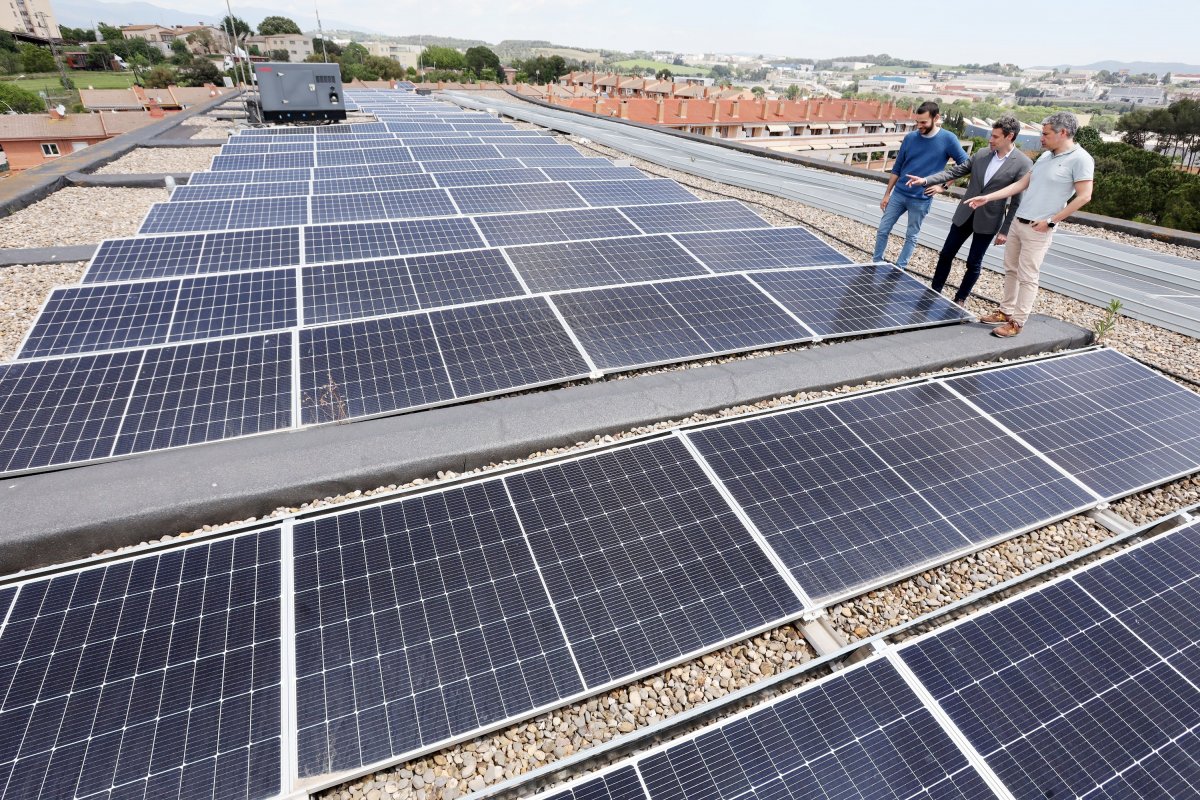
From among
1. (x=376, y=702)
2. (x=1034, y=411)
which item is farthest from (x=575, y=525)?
(x=1034, y=411)

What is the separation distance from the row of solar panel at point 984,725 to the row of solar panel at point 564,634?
0.05 ft

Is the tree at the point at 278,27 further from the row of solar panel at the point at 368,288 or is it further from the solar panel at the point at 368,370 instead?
the solar panel at the point at 368,370

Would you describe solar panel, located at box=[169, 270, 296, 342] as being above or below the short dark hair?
below

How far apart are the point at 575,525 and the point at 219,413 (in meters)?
4.06

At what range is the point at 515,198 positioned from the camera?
14.0 m

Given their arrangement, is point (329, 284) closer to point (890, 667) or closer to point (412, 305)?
point (412, 305)

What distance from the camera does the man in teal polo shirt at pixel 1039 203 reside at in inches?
278

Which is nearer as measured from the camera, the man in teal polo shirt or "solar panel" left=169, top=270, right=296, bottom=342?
the man in teal polo shirt

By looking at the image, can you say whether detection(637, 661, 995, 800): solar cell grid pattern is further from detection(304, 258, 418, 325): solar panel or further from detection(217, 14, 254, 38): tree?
detection(217, 14, 254, 38): tree

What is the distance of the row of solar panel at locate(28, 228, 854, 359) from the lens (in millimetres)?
7250

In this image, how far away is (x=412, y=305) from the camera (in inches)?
310

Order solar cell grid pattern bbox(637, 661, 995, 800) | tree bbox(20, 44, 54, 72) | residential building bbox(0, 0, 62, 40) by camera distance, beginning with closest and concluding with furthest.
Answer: solar cell grid pattern bbox(637, 661, 995, 800) → tree bbox(20, 44, 54, 72) → residential building bbox(0, 0, 62, 40)

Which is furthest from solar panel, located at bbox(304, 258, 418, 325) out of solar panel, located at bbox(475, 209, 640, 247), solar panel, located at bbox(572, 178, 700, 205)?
solar panel, located at bbox(572, 178, 700, 205)

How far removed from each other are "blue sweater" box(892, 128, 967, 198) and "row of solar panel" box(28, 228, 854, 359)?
167 cm
